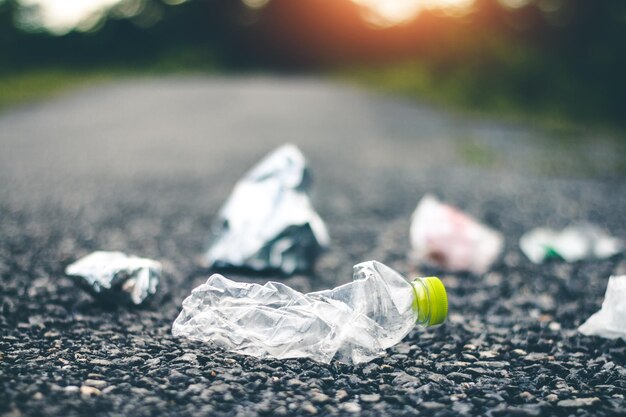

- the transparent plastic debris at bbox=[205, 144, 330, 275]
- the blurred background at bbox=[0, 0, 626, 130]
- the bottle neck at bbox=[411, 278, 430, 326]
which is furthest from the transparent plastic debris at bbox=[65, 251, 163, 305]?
the blurred background at bbox=[0, 0, 626, 130]

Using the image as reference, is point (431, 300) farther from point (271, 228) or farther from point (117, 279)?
point (117, 279)

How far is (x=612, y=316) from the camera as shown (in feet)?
5.59

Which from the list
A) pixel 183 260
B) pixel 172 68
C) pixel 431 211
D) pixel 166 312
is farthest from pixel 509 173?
pixel 172 68

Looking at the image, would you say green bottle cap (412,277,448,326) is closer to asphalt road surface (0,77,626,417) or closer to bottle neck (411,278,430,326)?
bottle neck (411,278,430,326)

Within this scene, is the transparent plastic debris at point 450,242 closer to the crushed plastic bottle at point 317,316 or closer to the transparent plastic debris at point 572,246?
the transparent plastic debris at point 572,246

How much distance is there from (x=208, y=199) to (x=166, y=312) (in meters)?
1.85

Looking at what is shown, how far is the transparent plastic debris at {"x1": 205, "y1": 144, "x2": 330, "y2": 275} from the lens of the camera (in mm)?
2195

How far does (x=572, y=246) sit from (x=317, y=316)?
64.7 inches

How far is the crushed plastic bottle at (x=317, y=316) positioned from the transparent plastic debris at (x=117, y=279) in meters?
0.29

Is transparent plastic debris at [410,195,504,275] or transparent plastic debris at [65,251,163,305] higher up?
transparent plastic debris at [410,195,504,275]

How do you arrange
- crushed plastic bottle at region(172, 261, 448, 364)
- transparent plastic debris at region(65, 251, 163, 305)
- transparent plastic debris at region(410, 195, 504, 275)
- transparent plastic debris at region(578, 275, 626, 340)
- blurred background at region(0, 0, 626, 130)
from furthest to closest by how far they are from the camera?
1. blurred background at region(0, 0, 626, 130)
2. transparent plastic debris at region(410, 195, 504, 275)
3. transparent plastic debris at region(65, 251, 163, 305)
4. transparent plastic debris at region(578, 275, 626, 340)
5. crushed plastic bottle at region(172, 261, 448, 364)

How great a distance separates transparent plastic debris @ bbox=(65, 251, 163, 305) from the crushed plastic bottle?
288 mm

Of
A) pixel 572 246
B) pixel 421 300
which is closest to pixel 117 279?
pixel 421 300

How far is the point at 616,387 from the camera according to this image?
4.71ft
